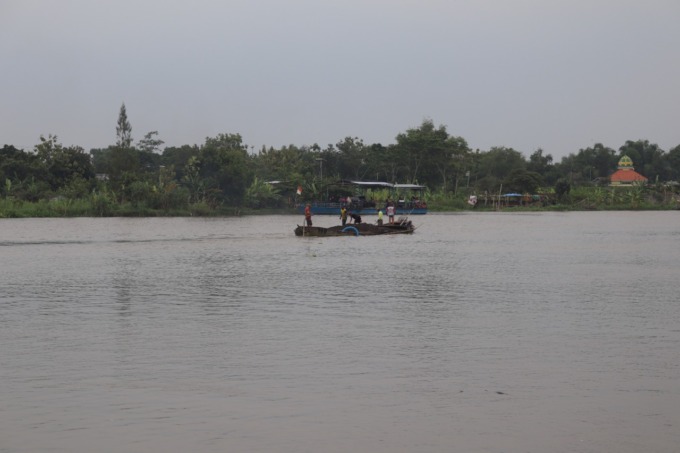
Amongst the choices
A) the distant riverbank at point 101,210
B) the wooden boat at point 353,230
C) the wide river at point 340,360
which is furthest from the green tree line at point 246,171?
the wide river at point 340,360

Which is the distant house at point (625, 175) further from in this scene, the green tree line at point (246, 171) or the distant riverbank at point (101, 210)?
the distant riverbank at point (101, 210)

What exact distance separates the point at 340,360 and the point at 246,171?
62345 millimetres

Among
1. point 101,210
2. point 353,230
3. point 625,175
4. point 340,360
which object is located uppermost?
point 625,175

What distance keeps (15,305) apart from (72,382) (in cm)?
748

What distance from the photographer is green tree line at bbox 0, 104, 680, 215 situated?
66.6 metres

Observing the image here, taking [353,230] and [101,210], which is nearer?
[353,230]

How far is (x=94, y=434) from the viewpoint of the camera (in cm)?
733

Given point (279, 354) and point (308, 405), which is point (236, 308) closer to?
point (279, 354)

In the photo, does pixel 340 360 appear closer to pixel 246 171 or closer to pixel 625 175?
pixel 246 171

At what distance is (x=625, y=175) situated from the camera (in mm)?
116312

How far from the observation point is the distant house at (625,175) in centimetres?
11431

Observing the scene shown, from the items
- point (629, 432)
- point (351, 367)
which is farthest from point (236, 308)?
point (629, 432)

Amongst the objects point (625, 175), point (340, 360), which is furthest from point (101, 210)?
point (625, 175)

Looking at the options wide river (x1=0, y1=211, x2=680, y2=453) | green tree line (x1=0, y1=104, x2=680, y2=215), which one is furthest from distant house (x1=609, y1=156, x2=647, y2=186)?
wide river (x1=0, y1=211, x2=680, y2=453)
